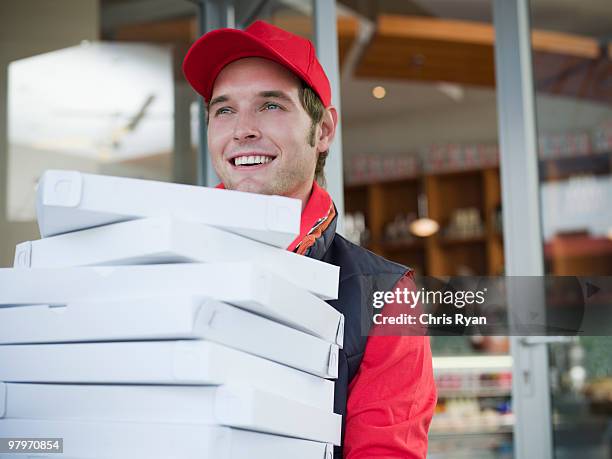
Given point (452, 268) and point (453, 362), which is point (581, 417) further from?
point (452, 268)

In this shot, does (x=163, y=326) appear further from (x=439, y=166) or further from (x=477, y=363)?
(x=439, y=166)

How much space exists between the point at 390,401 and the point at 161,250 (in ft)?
1.47

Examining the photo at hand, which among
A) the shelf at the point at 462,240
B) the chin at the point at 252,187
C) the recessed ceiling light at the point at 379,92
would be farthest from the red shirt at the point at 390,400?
the shelf at the point at 462,240

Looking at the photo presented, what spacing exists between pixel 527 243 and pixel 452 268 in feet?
13.5

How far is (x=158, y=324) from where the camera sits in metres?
0.78

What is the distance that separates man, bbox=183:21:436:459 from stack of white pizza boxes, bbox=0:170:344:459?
0.21 metres

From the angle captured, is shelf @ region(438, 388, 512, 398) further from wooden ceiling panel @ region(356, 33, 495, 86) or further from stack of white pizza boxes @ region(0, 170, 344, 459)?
stack of white pizza boxes @ region(0, 170, 344, 459)

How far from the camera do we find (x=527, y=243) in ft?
9.82

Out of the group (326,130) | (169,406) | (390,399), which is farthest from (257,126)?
(169,406)

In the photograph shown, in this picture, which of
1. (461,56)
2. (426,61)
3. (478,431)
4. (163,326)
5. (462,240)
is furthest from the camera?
(462,240)

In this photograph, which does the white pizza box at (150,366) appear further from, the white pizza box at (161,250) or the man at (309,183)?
the man at (309,183)

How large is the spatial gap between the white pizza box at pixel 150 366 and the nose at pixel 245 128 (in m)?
0.45

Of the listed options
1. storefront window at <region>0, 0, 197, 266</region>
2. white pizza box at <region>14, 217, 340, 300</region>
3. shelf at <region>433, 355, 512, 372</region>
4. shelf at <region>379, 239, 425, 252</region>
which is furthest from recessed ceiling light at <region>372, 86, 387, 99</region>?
white pizza box at <region>14, 217, 340, 300</region>

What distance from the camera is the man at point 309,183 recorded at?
3.61 feet
